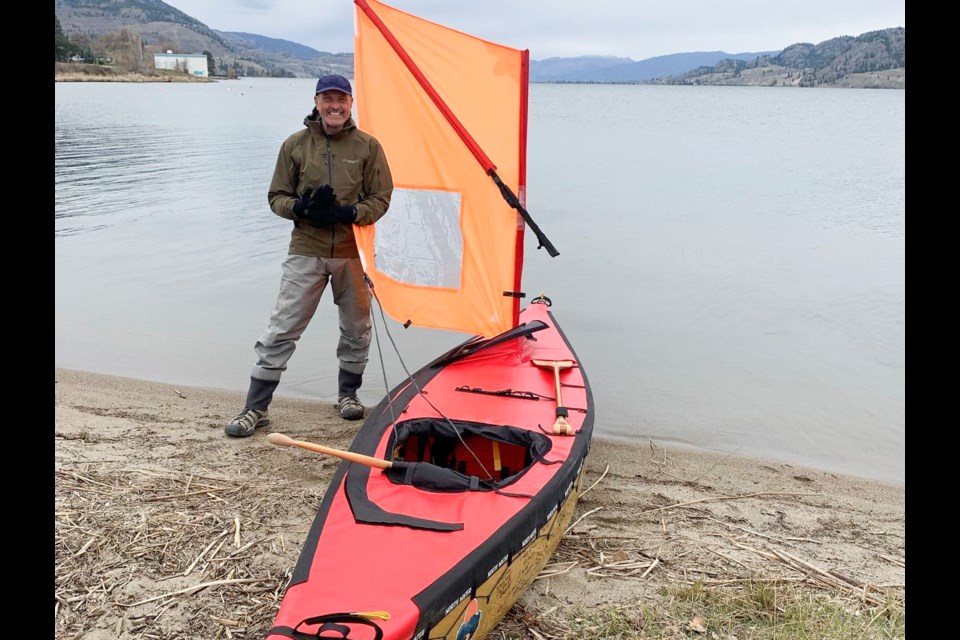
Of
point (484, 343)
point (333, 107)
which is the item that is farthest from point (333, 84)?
point (484, 343)

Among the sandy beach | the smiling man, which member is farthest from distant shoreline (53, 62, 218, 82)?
the sandy beach

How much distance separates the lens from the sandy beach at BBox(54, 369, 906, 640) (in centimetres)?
356

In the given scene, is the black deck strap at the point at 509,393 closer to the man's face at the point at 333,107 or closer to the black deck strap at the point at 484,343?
the black deck strap at the point at 484,343

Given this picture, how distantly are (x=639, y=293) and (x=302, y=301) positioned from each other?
6.15m

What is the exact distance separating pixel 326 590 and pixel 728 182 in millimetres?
19124

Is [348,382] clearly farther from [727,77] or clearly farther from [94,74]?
[727,77]

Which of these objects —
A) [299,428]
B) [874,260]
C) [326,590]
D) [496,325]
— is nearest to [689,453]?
[496,325]

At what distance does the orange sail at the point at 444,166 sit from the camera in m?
5.35

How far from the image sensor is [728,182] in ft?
65.6

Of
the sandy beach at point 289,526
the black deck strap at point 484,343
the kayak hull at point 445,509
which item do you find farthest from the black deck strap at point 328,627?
the black deck strap at point 484,343

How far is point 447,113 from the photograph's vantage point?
210 inches

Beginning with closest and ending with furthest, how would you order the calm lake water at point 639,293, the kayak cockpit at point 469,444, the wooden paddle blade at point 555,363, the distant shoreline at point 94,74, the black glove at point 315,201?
the kayak cockpit at point 469,444
the black glove at point 315,201
the wooden paddle blade at point 555,363
the calm lake water at point 639,293
the distant shoreline at point 94,74
